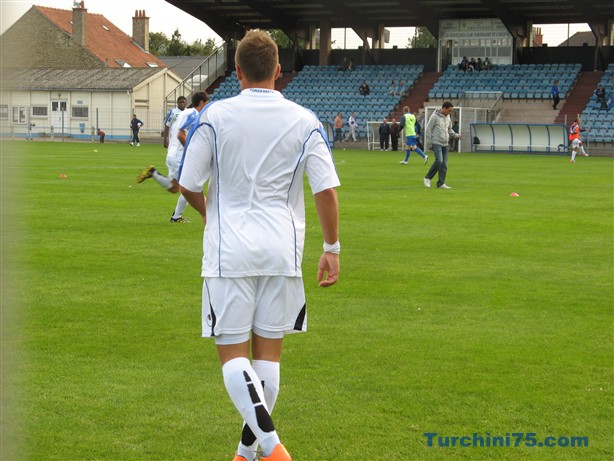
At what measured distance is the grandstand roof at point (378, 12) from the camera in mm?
55263

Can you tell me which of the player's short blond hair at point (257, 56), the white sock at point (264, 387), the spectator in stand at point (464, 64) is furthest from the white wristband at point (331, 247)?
the spectator in stand at point (464, 64)

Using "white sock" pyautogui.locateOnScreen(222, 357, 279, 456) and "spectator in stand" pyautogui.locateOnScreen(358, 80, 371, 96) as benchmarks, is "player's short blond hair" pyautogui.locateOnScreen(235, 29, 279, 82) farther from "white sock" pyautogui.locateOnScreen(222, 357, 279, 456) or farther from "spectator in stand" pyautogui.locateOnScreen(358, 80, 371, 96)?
"spectator in stand" pyautogui.locateOnScreen(358, 80, 371, 96)

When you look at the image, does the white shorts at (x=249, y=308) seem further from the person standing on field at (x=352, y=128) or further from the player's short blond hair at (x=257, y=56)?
the person standing on field at (x=352, y=128)

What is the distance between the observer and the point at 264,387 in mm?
4605

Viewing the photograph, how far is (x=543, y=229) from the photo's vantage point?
48.6 ft

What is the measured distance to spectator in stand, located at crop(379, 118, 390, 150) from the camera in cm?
5119

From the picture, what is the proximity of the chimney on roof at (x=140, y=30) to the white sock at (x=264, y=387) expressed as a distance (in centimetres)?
8542

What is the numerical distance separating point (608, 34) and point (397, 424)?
180ft

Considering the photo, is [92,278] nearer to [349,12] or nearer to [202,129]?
[202,129]

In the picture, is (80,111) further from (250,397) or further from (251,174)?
(250,397)

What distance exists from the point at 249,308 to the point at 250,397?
0.38 m

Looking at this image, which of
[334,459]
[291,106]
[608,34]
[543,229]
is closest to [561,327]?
[334,459]

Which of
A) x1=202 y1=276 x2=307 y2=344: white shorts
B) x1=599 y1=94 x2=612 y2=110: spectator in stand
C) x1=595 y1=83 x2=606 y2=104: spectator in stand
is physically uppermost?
x1=595 y1=83 x2=606 y2=104: spectator in stand

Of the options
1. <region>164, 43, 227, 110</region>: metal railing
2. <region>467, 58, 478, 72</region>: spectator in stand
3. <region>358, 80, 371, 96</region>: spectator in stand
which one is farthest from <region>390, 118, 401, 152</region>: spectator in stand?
<region>164, 43, 227, 110</region>: metal railing
